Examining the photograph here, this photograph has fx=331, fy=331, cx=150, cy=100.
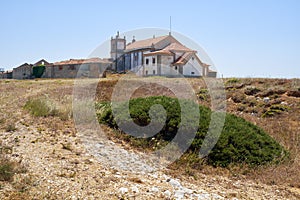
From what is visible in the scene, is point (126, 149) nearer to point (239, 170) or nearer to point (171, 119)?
point (171, 119)

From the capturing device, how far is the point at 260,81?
2189 cm

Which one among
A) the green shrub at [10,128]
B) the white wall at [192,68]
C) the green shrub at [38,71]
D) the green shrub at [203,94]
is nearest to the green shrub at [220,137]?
the green shrub at [10,128]

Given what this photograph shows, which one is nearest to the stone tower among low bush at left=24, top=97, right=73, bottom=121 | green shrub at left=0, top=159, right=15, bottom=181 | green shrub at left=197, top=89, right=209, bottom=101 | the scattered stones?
green shrub at left=197, top=89, right=209, bottom=101

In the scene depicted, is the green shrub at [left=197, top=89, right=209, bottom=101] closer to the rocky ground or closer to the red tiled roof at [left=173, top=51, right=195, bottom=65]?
the rocky ground

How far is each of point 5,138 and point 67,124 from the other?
227cm

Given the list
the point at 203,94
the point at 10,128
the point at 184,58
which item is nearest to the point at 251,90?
the point at 203,94

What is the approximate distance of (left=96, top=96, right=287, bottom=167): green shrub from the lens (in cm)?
850

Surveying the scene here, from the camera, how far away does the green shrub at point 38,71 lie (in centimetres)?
4317

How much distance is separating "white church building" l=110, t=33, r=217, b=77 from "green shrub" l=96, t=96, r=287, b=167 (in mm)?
25033

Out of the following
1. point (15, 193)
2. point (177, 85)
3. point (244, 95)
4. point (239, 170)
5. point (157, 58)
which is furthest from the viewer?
point (157, 58)

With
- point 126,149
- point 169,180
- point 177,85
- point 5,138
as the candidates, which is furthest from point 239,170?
point 177,85

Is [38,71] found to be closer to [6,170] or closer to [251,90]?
[251,90]

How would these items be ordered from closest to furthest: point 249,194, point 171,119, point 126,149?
point 249,194 < point 126,149 < point 171,119

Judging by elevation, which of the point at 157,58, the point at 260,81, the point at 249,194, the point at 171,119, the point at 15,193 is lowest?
the point at 249,194
